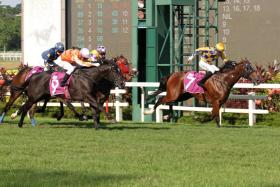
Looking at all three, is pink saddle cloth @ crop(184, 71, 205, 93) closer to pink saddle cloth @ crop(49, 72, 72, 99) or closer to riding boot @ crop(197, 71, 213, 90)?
riding boot @ crop(197, 71, 213, 90)

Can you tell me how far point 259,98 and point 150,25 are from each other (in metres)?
4.25

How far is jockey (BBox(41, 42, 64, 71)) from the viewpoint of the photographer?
15.9 meters

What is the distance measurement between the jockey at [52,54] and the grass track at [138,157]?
2.58 m

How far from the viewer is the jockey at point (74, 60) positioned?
1474 centimetres

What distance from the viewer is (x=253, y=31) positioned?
19656mm

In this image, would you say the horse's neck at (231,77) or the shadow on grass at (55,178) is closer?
the shadow on grass at (55,178)

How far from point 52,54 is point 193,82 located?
2.69m

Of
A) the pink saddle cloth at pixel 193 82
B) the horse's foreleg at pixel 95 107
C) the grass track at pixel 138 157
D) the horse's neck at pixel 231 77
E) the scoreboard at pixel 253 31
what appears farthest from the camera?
the scoreboard at pixel 253 31

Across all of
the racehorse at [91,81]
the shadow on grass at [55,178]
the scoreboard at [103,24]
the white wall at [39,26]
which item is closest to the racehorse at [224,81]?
the racehorse at [91,81]

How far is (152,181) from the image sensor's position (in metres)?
7.55

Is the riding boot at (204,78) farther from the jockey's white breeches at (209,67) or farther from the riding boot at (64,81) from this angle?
the riding boot at (64,81)

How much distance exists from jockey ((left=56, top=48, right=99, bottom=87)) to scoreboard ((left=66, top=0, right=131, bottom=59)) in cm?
611

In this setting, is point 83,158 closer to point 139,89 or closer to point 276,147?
point 276,147

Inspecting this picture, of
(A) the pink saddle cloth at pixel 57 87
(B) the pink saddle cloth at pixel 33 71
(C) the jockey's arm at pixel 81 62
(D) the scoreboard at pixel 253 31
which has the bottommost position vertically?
(A) the pink saddle cloth at pixel 57 87
